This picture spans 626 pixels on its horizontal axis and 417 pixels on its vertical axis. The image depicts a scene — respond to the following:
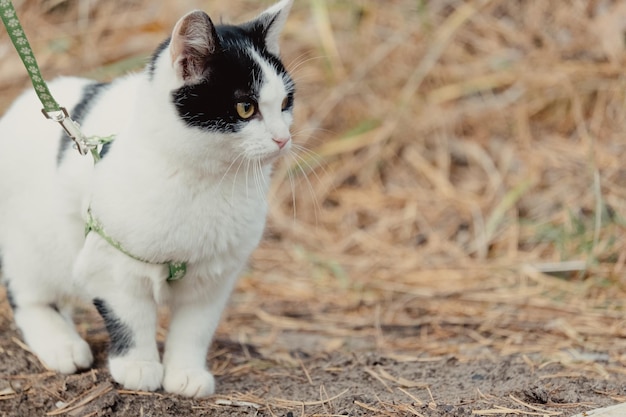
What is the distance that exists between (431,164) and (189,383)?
2.18m

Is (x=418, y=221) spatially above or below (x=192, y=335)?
above

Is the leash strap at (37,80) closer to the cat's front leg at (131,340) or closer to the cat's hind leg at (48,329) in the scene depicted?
the cat's front leg at (131,340)

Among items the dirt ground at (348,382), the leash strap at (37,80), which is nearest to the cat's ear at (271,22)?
the leash strap at (37,80)

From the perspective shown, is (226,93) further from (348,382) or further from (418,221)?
(418,221)

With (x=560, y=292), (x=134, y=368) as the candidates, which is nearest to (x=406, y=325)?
(x=560, y=292)

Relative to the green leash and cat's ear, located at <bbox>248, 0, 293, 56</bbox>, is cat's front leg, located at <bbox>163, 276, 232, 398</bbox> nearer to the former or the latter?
the green leash

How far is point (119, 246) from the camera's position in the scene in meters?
1.91

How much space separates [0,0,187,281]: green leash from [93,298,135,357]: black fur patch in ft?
0.54

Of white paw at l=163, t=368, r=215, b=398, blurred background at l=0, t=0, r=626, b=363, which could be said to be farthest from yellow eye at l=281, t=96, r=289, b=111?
blurred background at l=0, t=0, r=626, b=363

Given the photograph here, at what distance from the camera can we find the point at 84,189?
1.98 m

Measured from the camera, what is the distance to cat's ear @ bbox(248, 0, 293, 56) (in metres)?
1.95

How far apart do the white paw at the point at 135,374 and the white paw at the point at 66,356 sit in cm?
15

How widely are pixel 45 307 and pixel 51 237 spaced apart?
0.84ft

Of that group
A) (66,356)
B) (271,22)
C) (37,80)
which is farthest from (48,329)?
(271,22)
